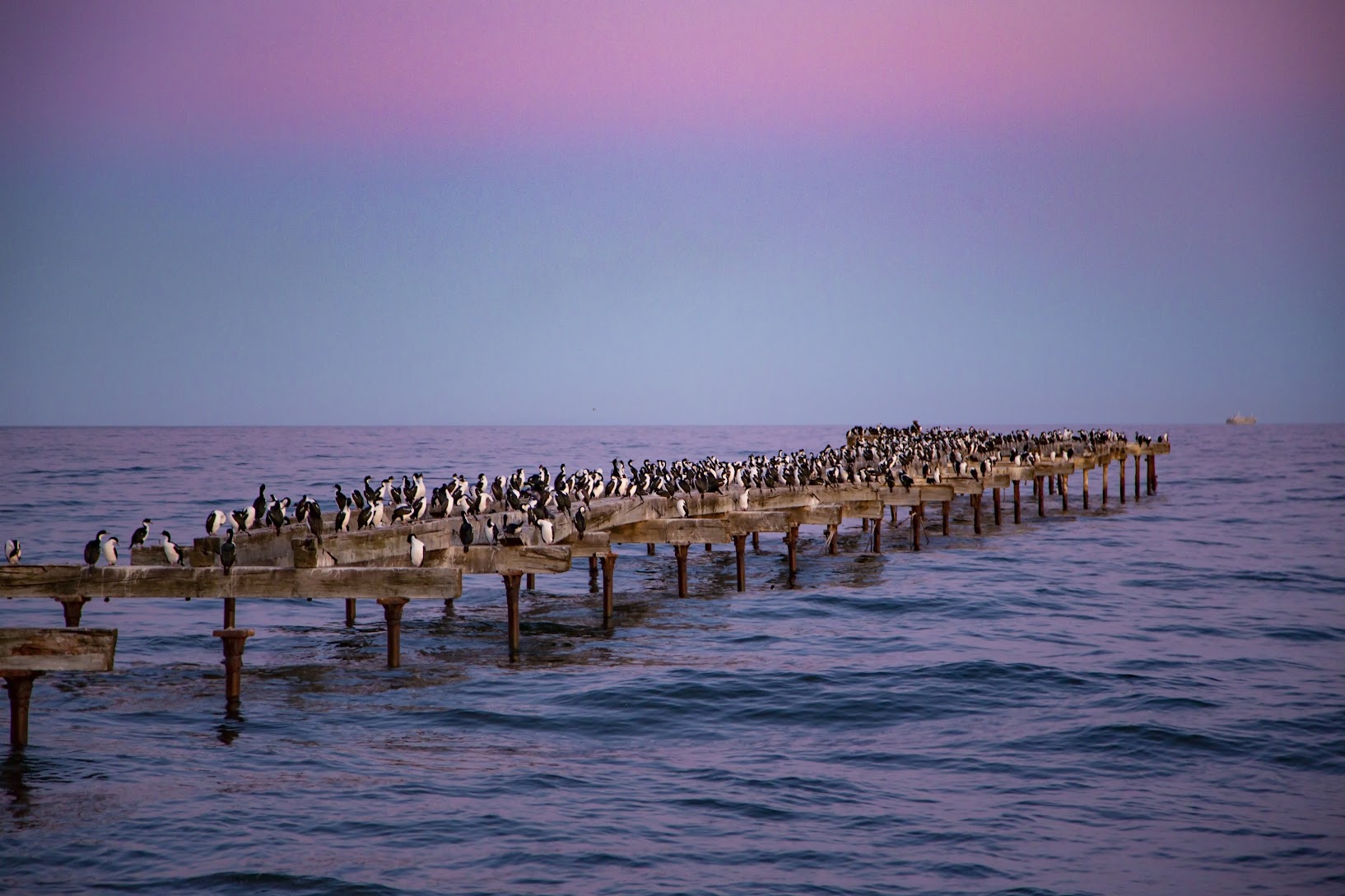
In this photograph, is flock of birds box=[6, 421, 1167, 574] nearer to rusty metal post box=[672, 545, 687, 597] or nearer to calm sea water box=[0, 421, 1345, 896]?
rusty metal post box=[672, 545, 687, 597]

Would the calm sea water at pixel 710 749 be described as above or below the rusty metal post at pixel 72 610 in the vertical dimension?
below

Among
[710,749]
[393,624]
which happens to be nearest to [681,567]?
[393,624]

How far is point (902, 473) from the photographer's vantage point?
4234cm

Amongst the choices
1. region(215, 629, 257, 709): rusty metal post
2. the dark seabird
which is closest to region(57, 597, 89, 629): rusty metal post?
region(215, 629, 257, 709): rusty metal post

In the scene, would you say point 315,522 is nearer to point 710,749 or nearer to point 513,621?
point 513,621

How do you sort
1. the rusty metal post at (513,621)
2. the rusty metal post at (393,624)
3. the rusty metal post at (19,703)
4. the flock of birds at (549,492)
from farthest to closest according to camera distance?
the rusty metal post at (513,621)
the flock of birds at (549,492)
the rusty metal post at (393,624)
the rusty metal post at (19,703)

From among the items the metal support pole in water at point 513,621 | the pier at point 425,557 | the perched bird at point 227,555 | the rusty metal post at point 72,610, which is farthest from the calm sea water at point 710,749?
the perched bird at point 227,555

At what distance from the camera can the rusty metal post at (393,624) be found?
21594 millimetres

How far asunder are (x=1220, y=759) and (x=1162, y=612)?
15.1 m

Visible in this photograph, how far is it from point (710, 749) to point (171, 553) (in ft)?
36.0

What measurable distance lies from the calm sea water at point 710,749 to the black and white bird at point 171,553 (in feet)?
6.90

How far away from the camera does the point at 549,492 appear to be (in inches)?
1240

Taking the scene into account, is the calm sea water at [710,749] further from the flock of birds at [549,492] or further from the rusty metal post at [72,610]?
the flock of birds at [549,492]

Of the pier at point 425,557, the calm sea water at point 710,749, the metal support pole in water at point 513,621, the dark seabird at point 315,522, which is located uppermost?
the dark seabird at point 315,522
